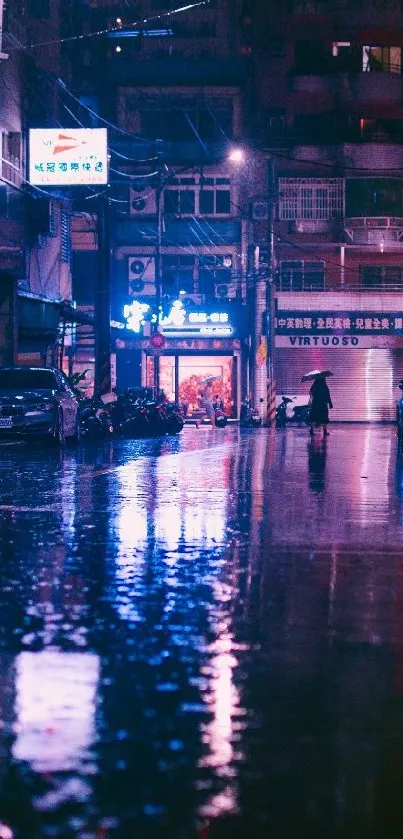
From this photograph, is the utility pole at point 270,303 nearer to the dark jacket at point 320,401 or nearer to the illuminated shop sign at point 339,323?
the illuminated shop sign at point 339,323

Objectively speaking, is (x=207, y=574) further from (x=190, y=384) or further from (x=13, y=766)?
(x=190, y=384)

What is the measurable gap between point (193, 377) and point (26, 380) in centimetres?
3847

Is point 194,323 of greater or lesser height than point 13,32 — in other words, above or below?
Answer: below

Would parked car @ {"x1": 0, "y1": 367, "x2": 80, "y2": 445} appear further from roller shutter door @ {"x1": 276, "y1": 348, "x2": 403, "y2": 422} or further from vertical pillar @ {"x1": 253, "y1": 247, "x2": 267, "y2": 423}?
roller shutter door @ {"x1": 276, "y1": 348, "x2": 403, "y2": 422}

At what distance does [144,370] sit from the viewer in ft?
225

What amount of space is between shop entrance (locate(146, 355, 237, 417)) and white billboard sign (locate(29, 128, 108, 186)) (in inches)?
1004

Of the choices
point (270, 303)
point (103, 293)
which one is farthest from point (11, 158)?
point (270, 303)

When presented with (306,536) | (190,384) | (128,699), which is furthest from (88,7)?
(128,699)

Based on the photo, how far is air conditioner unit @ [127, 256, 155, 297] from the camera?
6662 cm

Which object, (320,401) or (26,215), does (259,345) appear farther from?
(26,215)

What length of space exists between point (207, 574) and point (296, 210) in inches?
2251

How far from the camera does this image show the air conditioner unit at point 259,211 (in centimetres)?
6525

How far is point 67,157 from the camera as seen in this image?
42.1m

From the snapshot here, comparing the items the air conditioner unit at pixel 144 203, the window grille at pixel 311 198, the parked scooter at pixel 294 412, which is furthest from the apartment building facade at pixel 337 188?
the air conditioner unit at pixel 144 203
